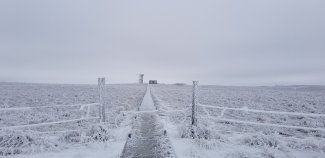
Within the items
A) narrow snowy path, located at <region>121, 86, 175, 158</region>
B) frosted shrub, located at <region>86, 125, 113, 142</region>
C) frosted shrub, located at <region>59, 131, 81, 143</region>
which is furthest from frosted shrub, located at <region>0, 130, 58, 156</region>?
narrow snowy path, located at <region>121, 86, 175, 158</region>

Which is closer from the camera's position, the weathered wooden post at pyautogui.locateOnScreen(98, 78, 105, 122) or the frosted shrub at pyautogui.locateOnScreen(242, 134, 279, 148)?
the frosted shrub at pyautogui.locateOnScreen(242, 134, 279, 148)

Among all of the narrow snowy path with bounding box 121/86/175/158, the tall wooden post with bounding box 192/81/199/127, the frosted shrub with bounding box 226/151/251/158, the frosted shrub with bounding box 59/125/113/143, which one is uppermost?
the tall wooden post with bounding box 192/81/199/127

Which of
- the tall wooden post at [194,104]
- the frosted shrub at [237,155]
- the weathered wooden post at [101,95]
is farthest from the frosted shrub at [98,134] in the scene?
the frosted shrub at [237,155]

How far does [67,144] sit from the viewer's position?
784 cm

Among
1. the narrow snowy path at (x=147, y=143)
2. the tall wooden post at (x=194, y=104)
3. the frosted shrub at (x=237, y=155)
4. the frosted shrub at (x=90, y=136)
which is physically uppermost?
the tall wooden post at (x=194, y=104)

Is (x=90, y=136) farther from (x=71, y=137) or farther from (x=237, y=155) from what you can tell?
(x=237, y=155)

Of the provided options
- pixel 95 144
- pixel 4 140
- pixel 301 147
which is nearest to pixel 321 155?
pixel 301 147

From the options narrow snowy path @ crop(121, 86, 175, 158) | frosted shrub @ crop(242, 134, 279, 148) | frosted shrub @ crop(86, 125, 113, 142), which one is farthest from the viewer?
frosted shrub @ crop(86, 125, 113, 142)

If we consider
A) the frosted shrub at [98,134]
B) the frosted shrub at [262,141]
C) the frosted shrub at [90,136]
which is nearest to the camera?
the frosted shrub at [262,141]

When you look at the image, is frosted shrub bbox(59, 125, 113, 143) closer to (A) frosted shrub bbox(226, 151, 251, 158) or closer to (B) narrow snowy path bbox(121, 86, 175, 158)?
(B) narrow snowy path bbox(121, 86, 175, 158)

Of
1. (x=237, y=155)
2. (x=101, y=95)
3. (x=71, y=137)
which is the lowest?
(x=237, y=155)

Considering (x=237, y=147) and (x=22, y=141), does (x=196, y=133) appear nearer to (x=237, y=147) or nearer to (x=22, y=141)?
(x=237, y=147)

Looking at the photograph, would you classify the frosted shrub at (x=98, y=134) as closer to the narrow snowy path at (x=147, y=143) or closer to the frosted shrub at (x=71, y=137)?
the frosted shrub at (x=71, y=137)

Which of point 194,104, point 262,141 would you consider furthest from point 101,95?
point 262,141
